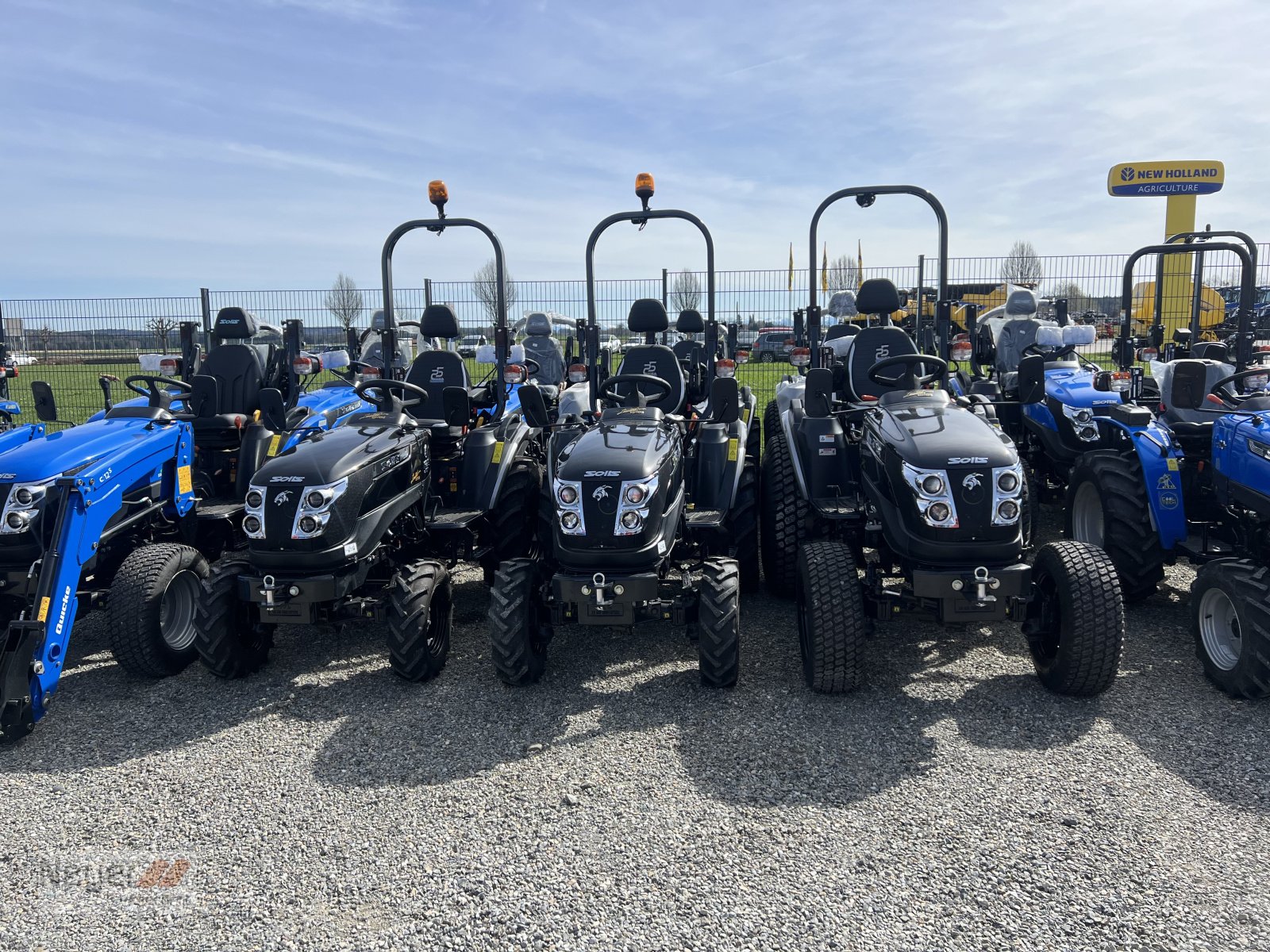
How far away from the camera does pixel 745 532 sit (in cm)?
562

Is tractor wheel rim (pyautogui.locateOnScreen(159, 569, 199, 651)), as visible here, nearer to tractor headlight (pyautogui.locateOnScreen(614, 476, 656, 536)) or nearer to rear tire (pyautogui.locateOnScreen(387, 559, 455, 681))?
rear tire (pyautogui.locateOnScreen(387, 559, 455, 681))

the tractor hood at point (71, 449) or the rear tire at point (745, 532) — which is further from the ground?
the tractor hood at point (71, 449)

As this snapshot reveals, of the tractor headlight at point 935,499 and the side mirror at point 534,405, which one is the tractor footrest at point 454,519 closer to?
the side mirror at point 534,405

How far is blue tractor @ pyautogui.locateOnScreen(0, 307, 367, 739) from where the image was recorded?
4.10 m

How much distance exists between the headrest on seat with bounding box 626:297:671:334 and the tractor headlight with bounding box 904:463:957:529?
2976 millimetres

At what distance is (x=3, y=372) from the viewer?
8766mm

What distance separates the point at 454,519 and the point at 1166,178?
54.5 feet

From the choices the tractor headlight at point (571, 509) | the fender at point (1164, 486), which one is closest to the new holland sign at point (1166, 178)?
the fender at point (1164, 486)

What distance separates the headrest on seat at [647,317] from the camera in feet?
22.0

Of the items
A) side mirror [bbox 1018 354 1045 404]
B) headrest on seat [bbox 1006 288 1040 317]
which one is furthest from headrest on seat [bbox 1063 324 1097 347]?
side mirror [bbox 1018 354 1045 404]

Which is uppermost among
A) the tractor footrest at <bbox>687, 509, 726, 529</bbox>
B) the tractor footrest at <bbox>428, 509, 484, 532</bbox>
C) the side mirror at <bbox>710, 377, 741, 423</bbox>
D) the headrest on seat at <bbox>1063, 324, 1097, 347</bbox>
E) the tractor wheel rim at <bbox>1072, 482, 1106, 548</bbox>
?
the headrest on seat at <bbox>1063, 324, 1097, 347</bbox>

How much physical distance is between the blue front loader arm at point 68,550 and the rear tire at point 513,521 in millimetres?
1927

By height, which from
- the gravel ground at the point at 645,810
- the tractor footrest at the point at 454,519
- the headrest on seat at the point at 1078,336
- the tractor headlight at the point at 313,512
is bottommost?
the gravel ground at the point at 645,810

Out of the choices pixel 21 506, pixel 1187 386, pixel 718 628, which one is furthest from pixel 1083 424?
pixel 21 506
